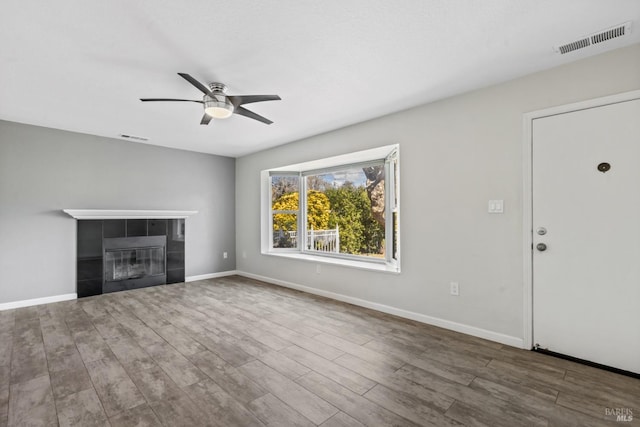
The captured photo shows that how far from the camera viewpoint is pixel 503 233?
2.67 metres

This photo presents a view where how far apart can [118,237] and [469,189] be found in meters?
5.00

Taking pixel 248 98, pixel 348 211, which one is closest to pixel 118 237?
pixel 248 98

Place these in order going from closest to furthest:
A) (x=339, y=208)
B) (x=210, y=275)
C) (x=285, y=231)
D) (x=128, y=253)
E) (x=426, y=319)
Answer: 1. (x=426, y=319)
2. (x=128, y=253)
3. (x=339, y=208)
4. (x=285, y=231)
5. (x=210, y=275)

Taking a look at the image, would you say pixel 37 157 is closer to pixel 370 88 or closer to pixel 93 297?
pixel 93 297

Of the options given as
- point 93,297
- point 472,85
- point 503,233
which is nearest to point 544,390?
point 503,233

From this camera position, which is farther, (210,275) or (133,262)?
(210,275)

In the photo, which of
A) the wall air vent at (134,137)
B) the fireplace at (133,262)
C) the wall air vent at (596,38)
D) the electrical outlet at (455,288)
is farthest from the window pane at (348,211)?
the wall air vent at (134,137)

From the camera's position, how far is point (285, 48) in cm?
213

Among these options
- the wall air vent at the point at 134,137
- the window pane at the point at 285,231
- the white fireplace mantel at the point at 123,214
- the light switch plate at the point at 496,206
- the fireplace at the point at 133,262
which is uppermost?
the wall air vent at the point at 134,137

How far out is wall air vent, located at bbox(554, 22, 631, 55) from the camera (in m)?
1.90

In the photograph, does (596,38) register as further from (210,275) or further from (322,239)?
(210,275)

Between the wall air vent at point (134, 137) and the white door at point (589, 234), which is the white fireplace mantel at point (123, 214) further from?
the white door at point (589, 234)

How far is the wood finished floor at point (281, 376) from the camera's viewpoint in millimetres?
1700

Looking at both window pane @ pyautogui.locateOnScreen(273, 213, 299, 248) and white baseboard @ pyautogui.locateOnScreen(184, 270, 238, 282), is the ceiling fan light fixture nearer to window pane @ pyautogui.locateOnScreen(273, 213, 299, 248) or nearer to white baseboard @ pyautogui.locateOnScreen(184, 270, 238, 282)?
window pane @ pyautogui.locateOnScreen(273, 213, 299, 248)
